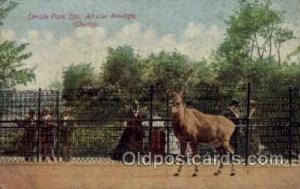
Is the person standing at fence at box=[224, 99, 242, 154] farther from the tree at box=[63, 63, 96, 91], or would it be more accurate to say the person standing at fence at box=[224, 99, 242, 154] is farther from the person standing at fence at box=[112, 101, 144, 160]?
the tree at box=[63, 63, 96, 91]

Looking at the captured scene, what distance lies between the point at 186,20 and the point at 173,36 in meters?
0.17

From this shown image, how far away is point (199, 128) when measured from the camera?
7.79 metres

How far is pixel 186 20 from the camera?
295 inches

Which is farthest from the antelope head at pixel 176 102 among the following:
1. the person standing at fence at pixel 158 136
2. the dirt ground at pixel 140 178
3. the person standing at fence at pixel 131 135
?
the dirt ground at pixel 140 178

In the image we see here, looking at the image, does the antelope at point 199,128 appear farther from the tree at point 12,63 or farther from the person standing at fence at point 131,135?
the tree at point 12,63

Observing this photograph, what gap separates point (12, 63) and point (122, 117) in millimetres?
1067

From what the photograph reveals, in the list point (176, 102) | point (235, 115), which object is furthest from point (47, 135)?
point (235, 115)

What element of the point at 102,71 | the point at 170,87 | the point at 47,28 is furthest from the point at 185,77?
the point at 47,28

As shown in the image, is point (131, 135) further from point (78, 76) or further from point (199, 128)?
point (78, 76)

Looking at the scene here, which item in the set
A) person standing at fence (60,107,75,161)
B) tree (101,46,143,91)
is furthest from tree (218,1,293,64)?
person standing at fence (60,107,75,161)

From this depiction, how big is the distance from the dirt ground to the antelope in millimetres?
212

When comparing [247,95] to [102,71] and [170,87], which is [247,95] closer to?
[170,87]

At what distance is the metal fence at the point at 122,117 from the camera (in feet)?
25.6

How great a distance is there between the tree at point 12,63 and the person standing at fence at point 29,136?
41cm
